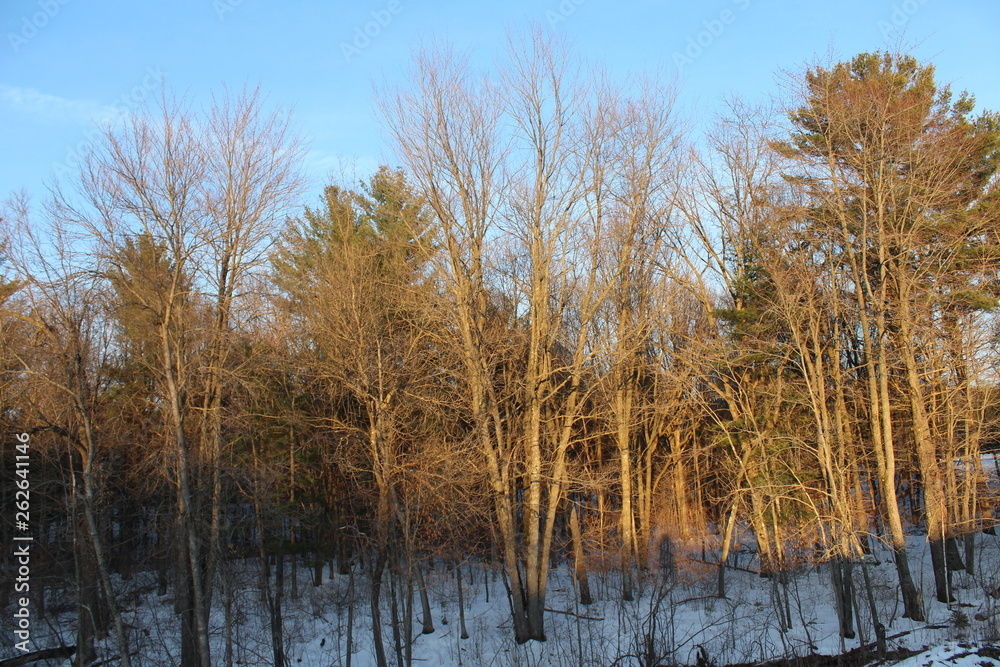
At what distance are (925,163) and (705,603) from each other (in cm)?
1156

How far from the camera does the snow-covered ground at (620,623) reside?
11.5 m

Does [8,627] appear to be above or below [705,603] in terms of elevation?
above

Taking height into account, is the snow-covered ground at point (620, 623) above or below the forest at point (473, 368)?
below

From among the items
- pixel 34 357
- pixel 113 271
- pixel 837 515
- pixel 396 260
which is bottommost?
pixel 837 515

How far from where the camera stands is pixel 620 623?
41.5 feet

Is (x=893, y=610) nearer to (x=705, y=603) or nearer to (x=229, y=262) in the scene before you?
(x=705, y=603)

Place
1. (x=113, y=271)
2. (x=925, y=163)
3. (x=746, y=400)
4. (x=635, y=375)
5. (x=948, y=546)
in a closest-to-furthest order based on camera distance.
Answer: (x=113, y=271)
(x=925, y=163)
(x=948, y=546)
(x=746, y=400)
(x=635, y=375)

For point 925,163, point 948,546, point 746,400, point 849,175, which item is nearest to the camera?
point 925,163

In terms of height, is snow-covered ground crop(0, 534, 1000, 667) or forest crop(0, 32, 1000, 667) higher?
forest crop(0, 32, 1000, 667)

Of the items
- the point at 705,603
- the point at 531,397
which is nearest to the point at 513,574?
the point at 531,397

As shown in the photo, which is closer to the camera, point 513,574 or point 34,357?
point 34,357

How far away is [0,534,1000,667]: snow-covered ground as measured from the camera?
11484mm

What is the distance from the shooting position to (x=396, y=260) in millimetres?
16125

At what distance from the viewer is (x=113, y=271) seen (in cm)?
1103
